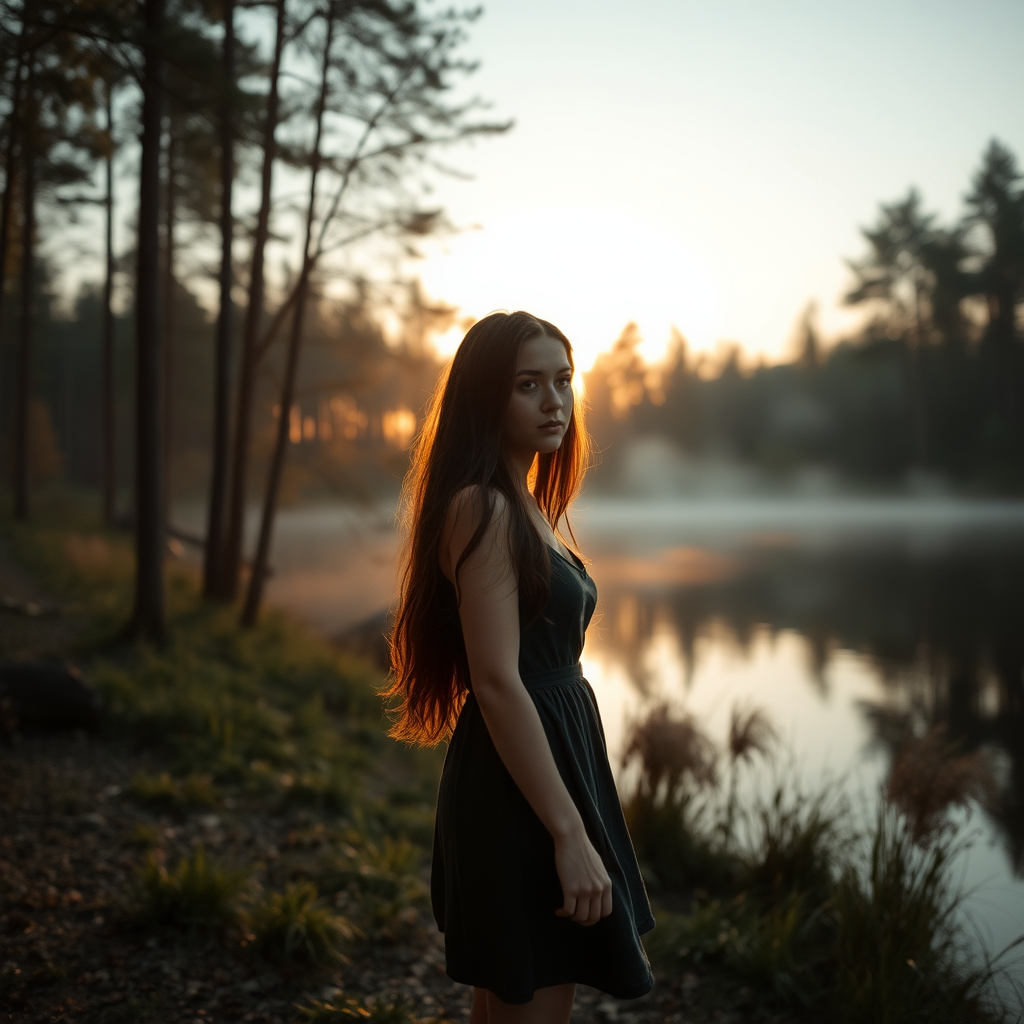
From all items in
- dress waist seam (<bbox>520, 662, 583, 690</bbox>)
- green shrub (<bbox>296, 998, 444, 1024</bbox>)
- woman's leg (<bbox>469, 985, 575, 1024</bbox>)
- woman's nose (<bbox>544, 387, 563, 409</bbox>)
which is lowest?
green shrub (<bbox>296, 998, 444, 1024</bbox>)

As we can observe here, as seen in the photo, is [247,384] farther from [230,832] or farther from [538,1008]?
[538,1008]

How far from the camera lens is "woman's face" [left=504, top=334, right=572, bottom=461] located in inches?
71.3

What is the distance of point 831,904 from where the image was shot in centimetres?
371

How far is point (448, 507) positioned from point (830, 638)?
10688mm

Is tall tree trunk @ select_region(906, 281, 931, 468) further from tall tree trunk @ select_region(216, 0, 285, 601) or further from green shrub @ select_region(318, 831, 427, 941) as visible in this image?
green shrub @ select_region(318, 831, 427, 941)

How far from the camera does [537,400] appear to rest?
1.83m

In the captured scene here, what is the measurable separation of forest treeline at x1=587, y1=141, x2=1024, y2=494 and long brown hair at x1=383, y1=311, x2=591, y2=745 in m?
0.84

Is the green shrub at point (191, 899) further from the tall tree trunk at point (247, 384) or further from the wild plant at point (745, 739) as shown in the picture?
the tall tree trunk at point (247, 384)

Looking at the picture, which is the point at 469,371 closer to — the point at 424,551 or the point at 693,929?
the point at 424,551

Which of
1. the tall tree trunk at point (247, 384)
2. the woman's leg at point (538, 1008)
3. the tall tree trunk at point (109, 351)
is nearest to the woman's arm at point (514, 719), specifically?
the woman's leg at point (538, 1008)

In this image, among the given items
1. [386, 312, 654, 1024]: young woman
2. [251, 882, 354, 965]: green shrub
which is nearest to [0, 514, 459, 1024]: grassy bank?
[251, 882, 354, 965]: green shrub

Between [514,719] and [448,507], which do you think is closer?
[514,719]

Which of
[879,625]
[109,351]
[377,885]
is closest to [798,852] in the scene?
[377,885]

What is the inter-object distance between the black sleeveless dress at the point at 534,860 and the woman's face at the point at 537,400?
0.25 metres
